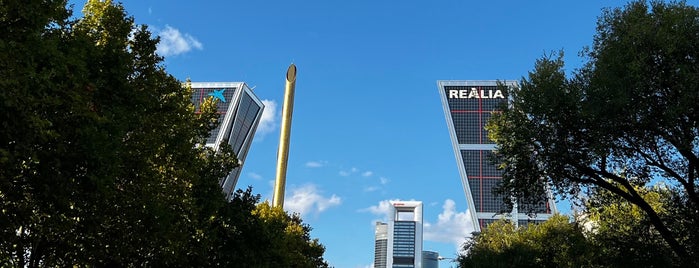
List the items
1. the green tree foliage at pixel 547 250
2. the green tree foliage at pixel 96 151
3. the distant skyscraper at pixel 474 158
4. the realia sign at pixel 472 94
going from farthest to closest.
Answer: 1. the realia sign at pixel 472 94
2. the distant skyscraper at pixel 474 158
3. the green tree foliage at pixel 547 250
4. the green tree foliage at pixel 96 151

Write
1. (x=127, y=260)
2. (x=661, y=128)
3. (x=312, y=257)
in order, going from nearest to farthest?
1. (x=661, y=128)
2. (x=127, y=260)
3. (x=312, y=257)

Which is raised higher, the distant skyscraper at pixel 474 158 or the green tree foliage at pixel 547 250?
the distant skyscraper at pixel 474 158

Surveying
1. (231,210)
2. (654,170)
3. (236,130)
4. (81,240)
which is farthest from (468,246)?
(236,130)

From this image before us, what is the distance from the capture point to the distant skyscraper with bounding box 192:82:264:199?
16612 cm

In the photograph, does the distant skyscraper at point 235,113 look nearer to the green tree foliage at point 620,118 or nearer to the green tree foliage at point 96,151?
the green tree foliage at point 96,151

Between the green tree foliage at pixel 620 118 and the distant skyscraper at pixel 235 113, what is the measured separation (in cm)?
14725

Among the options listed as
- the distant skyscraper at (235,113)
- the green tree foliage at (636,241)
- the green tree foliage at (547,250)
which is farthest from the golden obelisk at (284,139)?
the green tree foliage at (636,241)

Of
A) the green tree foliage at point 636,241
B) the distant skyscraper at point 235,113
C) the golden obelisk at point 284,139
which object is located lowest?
the green tree foliage at point 636,241

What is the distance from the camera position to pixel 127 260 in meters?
21.8

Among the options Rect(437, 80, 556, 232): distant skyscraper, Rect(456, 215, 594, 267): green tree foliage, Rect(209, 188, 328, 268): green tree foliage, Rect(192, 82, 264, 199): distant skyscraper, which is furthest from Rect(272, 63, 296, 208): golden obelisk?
Rect(209, 188, 328, 268): green tree foliage

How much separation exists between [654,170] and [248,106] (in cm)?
16680

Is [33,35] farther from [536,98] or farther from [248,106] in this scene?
[248,106]

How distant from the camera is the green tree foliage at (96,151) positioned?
11.4 m

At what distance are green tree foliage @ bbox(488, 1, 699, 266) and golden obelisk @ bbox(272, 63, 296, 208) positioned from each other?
78.7 m
